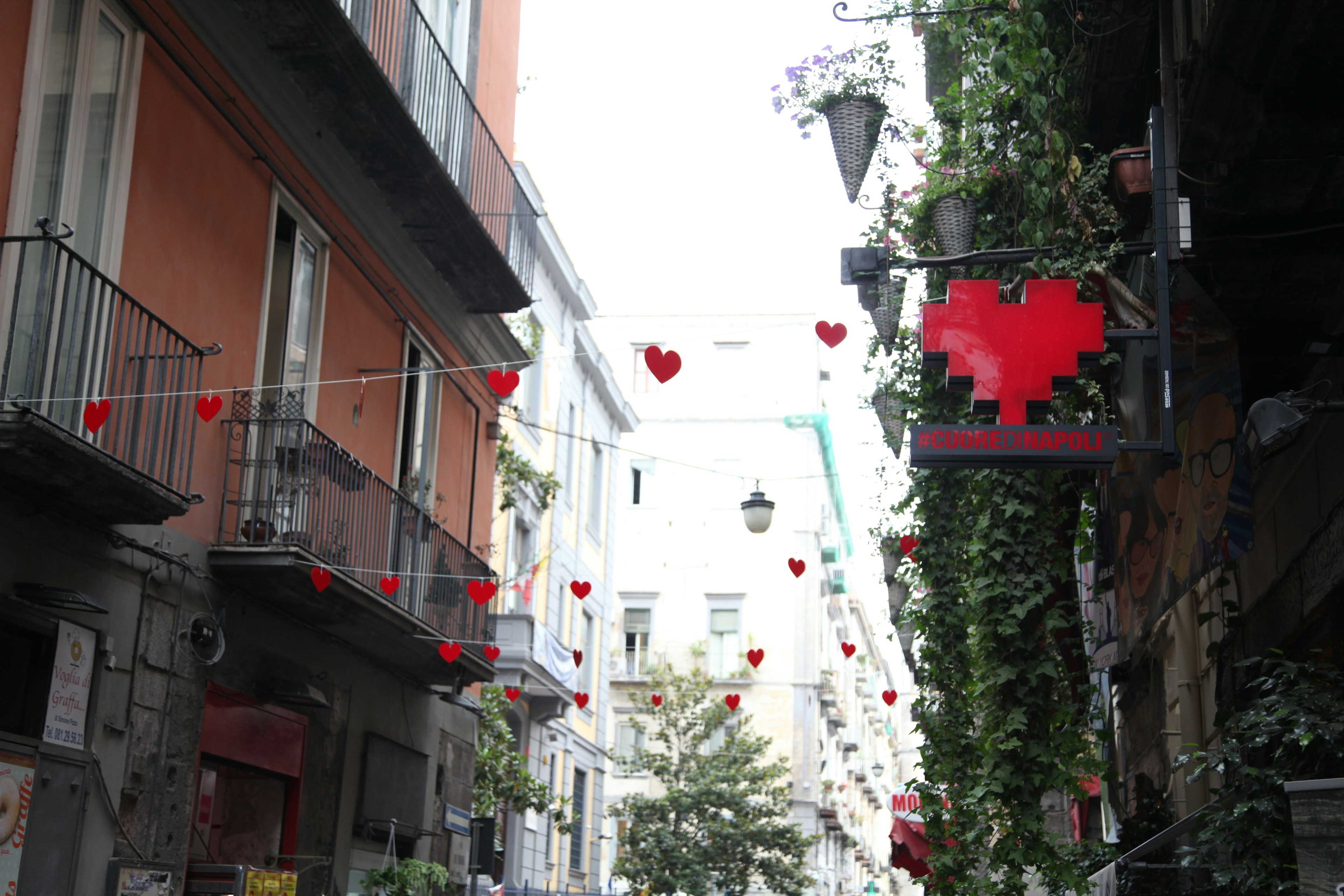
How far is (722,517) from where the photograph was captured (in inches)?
1972

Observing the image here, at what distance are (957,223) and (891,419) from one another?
3966mm

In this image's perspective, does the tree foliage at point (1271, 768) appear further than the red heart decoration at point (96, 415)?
No

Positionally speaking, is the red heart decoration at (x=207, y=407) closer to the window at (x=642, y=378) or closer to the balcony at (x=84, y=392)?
the balcony at (x=84, y=392)

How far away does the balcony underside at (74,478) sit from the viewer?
7.20 meters

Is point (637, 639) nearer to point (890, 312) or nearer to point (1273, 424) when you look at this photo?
point (890, 312)

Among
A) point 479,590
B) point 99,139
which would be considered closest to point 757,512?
point 479,590

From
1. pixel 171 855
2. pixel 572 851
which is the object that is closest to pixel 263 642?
pixel 171 855

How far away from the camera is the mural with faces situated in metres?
6.93

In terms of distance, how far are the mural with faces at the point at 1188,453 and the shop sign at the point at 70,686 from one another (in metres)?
6.49

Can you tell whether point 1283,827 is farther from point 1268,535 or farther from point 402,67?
point 402,67

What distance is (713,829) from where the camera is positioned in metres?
32.9

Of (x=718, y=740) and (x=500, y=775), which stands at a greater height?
(x=718, y=740)

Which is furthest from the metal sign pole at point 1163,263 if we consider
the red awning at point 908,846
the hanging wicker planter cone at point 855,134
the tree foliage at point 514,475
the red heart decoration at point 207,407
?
the red awning at point 908,846

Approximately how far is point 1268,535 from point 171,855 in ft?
25.0
